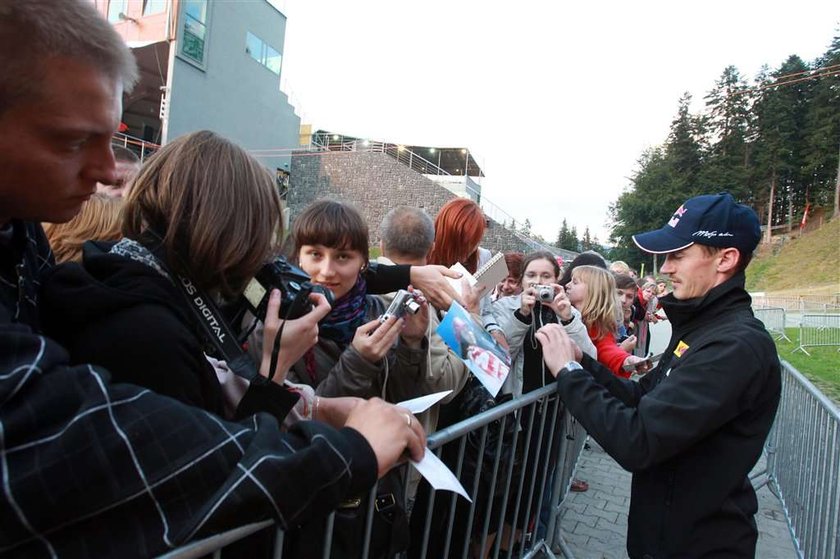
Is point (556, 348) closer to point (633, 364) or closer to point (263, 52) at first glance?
point (633, 364)

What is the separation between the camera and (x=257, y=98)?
25984mm

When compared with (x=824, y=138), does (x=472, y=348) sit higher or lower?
lower

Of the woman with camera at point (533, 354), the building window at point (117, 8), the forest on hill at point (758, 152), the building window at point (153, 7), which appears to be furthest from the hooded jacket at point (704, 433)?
the forest on hill at point (758, 152)

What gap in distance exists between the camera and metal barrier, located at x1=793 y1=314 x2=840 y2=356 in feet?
50.1

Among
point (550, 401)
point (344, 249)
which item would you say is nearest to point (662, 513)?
point (550, 401)

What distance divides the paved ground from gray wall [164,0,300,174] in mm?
20771

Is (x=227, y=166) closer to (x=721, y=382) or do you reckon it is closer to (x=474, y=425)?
(x=474, y=425)

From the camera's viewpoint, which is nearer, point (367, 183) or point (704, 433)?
point (704, 433)

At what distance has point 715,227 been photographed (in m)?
2.28

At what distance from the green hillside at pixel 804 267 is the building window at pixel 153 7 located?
132ft

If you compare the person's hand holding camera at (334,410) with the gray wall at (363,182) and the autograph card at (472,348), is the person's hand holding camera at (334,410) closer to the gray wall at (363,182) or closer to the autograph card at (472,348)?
the autograph card at (472,348)

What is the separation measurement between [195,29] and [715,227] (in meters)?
24.5

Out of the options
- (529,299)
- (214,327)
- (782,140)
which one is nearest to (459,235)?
(529,299)

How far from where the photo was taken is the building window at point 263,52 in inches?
974
